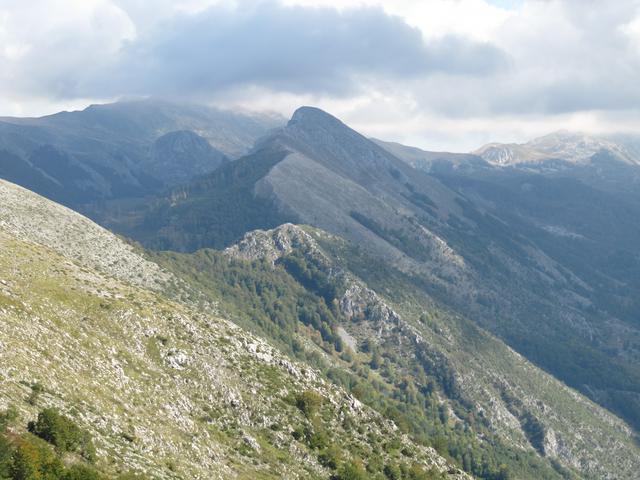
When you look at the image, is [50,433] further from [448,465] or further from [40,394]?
[448,465]

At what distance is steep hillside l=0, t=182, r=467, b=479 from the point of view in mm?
72375

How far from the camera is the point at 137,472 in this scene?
67.1m

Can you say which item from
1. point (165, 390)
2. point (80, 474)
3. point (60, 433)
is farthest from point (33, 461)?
point (165, 390)

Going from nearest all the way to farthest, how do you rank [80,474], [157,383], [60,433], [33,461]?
[33,461]
[80,474]
[60,433]
[157,383]

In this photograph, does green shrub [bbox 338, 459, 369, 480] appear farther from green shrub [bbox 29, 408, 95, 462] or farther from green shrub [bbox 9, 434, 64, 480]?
green shrub [bbox 9, 434, 64, 480]

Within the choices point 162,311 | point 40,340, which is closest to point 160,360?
point 162,311

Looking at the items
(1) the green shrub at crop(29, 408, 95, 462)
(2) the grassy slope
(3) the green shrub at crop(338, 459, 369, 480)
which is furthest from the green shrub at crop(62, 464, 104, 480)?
(3) the green shrub at crop(338, 459, 369, 480)

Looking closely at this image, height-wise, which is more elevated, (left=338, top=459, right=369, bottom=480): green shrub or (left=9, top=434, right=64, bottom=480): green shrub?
(left=9, top=434, right=64, bottom=480): green shrub

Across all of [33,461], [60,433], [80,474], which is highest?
[60,433]

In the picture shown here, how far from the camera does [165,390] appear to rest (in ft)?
300

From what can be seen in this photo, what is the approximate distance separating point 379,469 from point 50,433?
185ft

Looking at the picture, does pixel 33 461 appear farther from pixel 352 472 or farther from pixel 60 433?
pixel 352 472

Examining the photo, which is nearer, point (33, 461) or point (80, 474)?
point (33, 461)

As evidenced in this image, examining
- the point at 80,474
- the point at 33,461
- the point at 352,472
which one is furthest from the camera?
the point at 352,472
